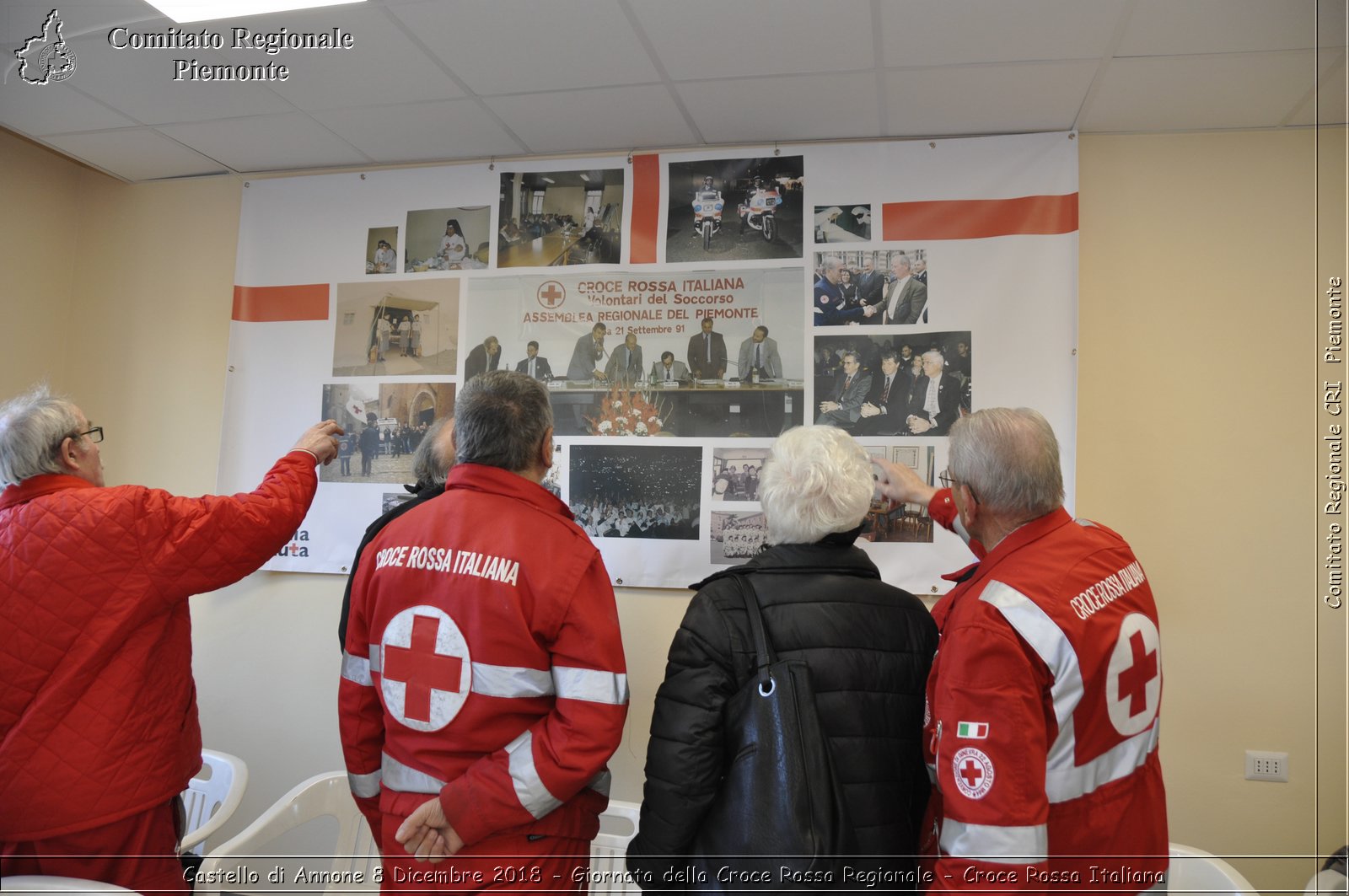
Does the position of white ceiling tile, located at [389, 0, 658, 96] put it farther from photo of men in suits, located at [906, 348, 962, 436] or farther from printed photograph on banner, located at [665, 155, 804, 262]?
photo of men in suits, located at [906, 348, 962, 436]

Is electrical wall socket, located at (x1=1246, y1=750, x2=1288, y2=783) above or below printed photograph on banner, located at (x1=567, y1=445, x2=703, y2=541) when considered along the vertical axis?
below

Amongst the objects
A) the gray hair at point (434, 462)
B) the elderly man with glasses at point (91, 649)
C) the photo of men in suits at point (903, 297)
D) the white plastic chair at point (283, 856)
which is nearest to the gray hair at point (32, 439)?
the elderly man with glasses at point (91, 649)

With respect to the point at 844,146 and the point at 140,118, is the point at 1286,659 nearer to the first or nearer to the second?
the point at 844,146

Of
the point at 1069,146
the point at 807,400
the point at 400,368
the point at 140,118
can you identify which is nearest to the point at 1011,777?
the point at 807,400

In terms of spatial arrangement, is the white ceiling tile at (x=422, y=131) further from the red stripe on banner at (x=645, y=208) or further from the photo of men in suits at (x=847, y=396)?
the photo of men in suits at (x=847, y=396)

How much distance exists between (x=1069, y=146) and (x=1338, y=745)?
6.57 feet

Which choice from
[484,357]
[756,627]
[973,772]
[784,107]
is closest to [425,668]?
[756,627]

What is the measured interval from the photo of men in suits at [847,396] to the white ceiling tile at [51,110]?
8.39ft

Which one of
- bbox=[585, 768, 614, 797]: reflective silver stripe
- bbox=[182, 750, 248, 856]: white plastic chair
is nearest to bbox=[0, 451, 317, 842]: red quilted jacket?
bbox=[182, 750, 248, 856]: white plastic chair

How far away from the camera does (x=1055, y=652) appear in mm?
1278

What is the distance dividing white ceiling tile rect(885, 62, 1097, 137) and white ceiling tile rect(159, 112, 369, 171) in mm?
1974

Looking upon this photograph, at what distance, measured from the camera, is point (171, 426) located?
10.8 feet

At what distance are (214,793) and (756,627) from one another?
1.85 metres

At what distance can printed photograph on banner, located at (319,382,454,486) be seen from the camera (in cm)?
302
